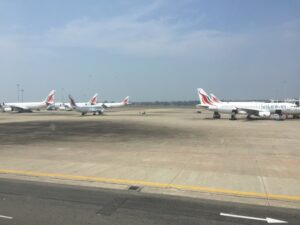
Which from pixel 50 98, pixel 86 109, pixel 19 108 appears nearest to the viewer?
pixel 86 109

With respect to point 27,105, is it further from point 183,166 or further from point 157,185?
point 157,185

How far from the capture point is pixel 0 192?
8.69m

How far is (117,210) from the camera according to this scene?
23.8 feet

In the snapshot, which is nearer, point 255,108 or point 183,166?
point 183,166

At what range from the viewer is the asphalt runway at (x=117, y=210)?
6.60 metres

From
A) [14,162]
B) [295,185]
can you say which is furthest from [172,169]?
[14,162]

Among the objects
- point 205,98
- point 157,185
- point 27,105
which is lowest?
point 27,105

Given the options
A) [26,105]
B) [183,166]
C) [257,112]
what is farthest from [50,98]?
[183,166]

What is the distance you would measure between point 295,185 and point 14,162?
10.9 metres

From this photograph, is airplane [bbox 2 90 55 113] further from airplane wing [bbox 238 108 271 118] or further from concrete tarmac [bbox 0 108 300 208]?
concrete tarmac [bbox 0 108 300 208]

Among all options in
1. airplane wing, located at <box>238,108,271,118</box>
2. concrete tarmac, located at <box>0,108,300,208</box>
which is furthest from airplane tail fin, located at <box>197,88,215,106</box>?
concrete tarmac, located at <box>0,108,300,208</box>

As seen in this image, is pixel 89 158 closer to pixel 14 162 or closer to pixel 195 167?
pixel 14 162

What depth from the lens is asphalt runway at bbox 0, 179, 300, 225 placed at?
21.6 ft

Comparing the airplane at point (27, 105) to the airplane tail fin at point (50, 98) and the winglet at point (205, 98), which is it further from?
the winglet at point (205, 98)
